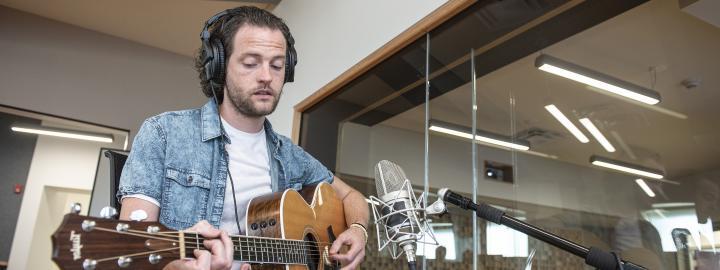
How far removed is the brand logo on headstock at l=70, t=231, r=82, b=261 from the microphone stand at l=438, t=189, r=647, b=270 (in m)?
0.71

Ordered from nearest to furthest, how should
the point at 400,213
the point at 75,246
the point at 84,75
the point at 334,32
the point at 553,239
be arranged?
1. the point at 75,246
2. the point at 553,239
3. the point at 400,213
4. the point at 334,32
5. the point at 84,75

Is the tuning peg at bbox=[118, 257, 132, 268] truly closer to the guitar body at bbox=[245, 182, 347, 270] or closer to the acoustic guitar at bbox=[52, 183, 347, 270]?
the acoustic guitar at bbox=[52, 183, 347, 270]

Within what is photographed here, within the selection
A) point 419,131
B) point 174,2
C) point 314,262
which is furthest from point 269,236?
point 174,2

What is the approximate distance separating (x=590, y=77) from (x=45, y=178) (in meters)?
6.86

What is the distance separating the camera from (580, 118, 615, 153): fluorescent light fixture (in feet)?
7.95

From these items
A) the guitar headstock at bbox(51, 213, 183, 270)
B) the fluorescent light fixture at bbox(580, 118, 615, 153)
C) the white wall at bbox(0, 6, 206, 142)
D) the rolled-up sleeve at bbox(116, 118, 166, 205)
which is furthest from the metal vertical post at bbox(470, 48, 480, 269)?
the white wall at bbox(0, 6, 206, 142)

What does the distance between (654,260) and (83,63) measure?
436cm

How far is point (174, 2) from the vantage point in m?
3.99

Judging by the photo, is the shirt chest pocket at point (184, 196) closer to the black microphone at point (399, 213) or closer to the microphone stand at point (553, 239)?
the black microphone at point (399, 213)

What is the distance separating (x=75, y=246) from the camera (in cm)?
74

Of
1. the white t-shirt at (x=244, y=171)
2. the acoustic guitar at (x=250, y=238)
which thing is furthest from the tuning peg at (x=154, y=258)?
the white t-shirt at (x=244, y=171)

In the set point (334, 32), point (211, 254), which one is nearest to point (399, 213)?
point (211, 254)

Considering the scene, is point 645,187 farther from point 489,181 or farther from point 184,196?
point 184,196

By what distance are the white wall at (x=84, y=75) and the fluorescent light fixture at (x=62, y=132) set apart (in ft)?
5.98
